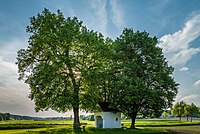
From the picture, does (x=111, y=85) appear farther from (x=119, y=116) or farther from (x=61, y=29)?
(x=61, y=29)

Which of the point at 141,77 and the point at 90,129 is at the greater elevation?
the point at 141,77

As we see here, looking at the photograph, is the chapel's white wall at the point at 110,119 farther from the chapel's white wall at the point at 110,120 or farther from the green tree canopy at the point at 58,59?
the green tree canopy at the point at 58,59

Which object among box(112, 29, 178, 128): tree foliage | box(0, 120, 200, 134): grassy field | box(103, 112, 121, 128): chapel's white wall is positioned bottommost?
box(0, 120, 200, 134): grassy field

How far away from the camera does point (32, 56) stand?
42.7 metres

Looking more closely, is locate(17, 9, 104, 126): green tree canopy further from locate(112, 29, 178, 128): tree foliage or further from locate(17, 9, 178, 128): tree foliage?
locate(112, 29, 178, 128): tree foliage

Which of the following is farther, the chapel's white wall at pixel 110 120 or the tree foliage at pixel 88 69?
the chapel's white wall at pixel 110 120

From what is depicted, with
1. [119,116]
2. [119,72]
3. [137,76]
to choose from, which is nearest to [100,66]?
[119,72]

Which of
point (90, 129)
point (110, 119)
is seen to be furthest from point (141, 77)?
point (90, 129)

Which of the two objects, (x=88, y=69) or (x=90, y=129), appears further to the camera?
(x=88, y=69)

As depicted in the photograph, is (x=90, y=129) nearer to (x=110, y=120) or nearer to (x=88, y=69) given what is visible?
(x=110, y=120)

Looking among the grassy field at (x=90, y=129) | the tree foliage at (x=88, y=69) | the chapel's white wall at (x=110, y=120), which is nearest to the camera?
the grassy field at (x=90, y=129)

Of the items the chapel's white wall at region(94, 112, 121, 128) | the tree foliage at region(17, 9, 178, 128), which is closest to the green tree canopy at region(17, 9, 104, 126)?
the tree foliage at region(17, 9, 178, 128)

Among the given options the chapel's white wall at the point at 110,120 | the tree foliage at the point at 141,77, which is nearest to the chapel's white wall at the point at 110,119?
the chapel's white wall at the point at 110,120

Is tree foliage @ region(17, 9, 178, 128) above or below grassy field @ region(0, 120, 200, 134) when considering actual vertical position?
above
